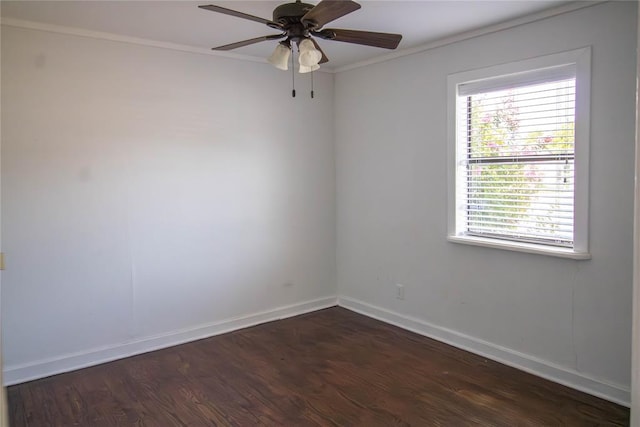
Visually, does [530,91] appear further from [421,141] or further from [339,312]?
[339,312]

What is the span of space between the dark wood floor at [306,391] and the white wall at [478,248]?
0.26 metres

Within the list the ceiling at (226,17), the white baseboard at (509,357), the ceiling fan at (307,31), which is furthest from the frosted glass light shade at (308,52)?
the white baseboard at (509,357)

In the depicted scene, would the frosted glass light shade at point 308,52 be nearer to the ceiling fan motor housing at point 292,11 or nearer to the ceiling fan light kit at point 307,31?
the ceiling fan light kit at point 307,31

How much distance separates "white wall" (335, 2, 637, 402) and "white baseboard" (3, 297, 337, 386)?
709 millimetres

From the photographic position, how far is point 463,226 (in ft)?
12.3

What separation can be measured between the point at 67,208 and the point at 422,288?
2871mm

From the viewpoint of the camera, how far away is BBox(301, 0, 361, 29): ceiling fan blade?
212 cm

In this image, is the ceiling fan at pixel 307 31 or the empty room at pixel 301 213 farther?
the empty room at pixel 301 213

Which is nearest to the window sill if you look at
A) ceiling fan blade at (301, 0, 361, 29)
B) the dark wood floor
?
the dark wood floor

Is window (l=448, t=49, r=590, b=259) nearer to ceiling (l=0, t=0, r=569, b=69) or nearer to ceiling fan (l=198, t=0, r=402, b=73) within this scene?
ceiling (l=0, t=0, r=569, b=69)

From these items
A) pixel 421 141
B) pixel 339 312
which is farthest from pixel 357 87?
pixel 339 312

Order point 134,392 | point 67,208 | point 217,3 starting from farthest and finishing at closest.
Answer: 1. point 67,208
2. point 134,392
3. point 217,3

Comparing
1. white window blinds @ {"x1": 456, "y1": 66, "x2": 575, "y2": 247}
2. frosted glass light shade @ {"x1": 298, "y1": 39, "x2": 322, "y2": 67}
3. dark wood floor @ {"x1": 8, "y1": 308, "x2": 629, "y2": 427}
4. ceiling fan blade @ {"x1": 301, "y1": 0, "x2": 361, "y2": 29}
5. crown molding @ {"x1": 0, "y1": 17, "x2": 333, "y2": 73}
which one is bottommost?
dark wood floor @ {"x1": 8, "y1": 308, "x2": 629, "y2": 427}

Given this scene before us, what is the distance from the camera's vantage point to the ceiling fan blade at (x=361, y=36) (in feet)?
8.47
